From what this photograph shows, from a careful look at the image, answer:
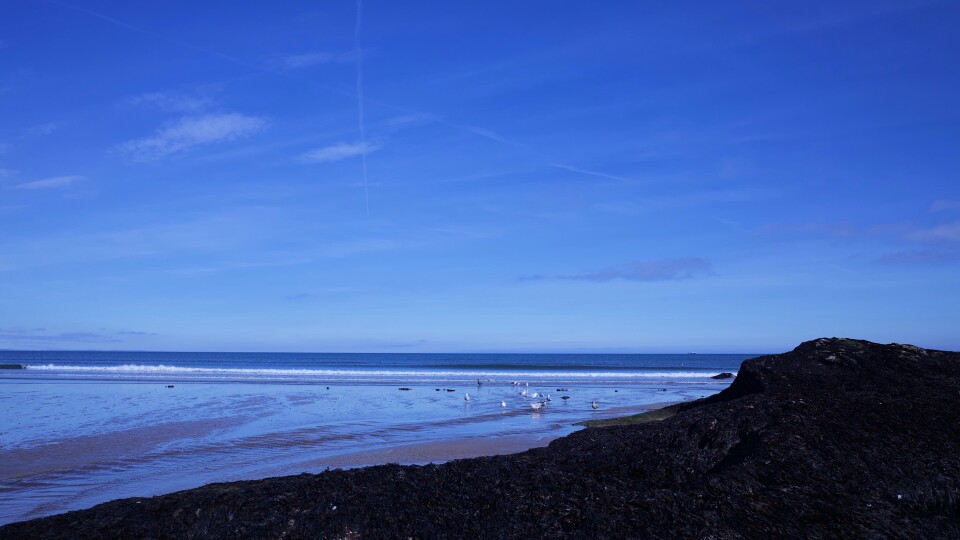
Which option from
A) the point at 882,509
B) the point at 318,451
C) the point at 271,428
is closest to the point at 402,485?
the point at 882,509

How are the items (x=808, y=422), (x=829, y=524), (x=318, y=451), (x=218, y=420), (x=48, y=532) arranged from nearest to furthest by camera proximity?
(x=48, y=532) < (x=829, y=524) < (x=808, y=422) < (x=318, y=451) < (x=218, y=420)

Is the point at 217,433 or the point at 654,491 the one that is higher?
the point at 654,491

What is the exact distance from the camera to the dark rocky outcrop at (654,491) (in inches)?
216

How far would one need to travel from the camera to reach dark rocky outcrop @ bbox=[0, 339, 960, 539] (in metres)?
5.48

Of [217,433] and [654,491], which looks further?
[217,433]

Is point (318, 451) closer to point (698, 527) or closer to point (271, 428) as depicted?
point (271, 428)

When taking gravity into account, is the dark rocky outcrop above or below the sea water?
above

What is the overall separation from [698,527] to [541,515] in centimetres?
121

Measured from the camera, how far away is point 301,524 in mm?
5406

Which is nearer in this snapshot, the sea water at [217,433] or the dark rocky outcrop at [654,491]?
the dark rocky outcrop at [654,491]

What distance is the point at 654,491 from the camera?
244 inches

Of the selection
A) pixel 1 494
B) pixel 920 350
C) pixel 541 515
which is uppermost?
pixel 920 350

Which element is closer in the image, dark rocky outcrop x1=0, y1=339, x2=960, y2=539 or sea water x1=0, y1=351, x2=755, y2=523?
dark rocky outcrop x1=0, y1=339, x2=960, y2=539

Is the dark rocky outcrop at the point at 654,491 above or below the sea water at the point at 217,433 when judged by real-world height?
above
